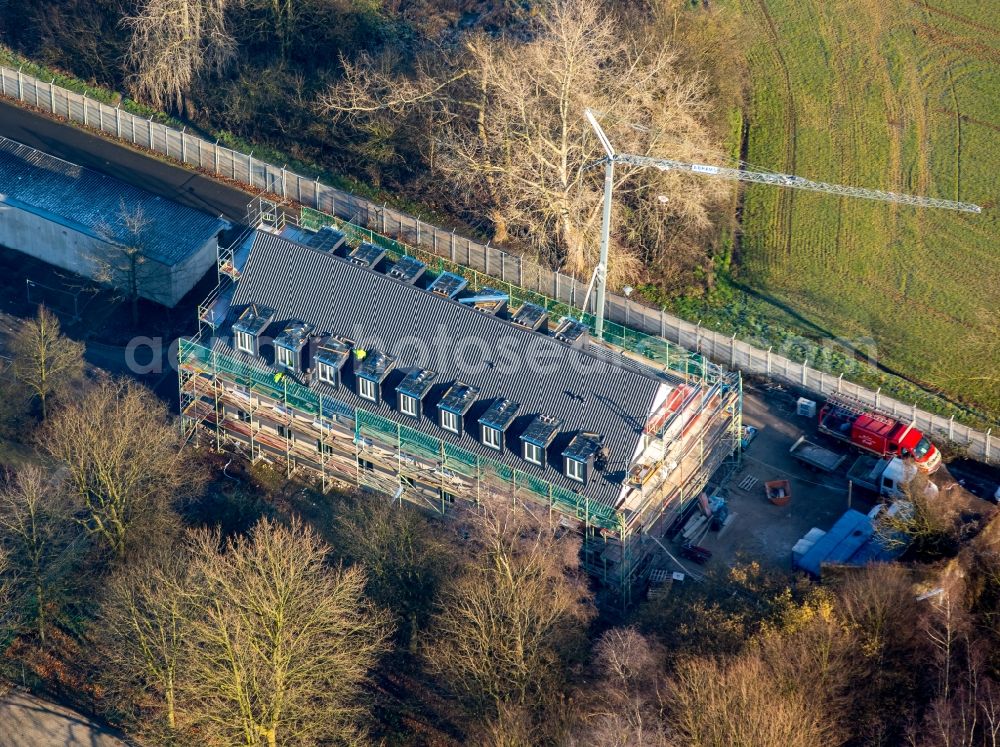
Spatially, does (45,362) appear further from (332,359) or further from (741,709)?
(741,709)

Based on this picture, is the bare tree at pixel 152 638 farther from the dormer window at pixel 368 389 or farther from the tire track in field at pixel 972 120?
the tire track in field at pixel 972 120

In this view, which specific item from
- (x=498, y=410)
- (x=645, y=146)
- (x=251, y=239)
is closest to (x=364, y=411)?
(x=498, y=410)

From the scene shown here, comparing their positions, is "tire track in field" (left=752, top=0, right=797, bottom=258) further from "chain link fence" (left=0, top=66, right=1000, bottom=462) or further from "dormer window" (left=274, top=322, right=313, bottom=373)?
"dormer window" (left=274, top=322, right=313, bottom=373)

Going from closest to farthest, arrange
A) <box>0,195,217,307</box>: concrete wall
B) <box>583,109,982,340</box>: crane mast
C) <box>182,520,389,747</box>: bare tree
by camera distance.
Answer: <box>182,520,389,747</box>: bare tree < <box>583,109,982,340</box>: crane mast < <box>0,195,217,307</box>: concrete wall

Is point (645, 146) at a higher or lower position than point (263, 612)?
higher

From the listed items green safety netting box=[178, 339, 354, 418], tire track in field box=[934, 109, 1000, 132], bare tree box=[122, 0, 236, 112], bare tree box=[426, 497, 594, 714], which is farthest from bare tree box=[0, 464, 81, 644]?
tire track in field box=[934, 109, 1000, 132]

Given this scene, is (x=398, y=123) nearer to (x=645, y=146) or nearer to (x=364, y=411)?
(x=645, y=146)
